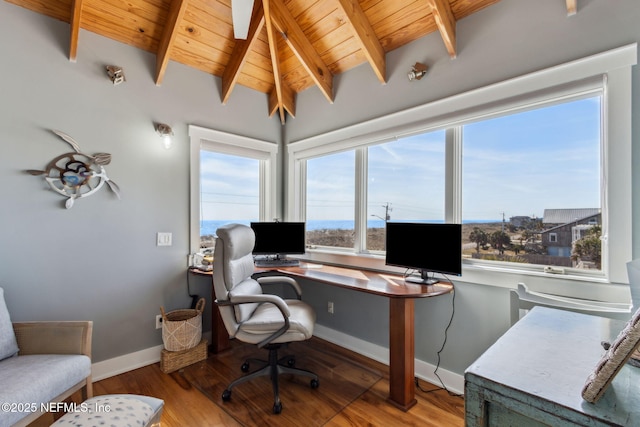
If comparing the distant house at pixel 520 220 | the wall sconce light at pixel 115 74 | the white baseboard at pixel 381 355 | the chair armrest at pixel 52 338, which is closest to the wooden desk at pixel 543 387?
the distant house at pixel 520 220

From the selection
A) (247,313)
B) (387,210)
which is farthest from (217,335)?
(387,210)

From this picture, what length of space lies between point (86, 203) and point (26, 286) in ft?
2.22

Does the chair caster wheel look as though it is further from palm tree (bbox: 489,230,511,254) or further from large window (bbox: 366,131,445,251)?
palm tree (bbox: 489,230,511,254)

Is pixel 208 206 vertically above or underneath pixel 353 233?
above

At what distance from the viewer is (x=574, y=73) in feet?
5.61

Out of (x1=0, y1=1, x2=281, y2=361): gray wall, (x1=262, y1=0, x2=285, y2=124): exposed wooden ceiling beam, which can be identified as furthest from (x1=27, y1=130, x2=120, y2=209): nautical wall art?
(x1=262, y1=0, x2=285, y2=124): exposed wooden ceiling beam

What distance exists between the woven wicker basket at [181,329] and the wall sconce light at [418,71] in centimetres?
272

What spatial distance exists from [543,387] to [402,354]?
1385mm

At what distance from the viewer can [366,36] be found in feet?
7.84

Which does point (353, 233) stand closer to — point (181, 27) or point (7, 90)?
point (181, 27)

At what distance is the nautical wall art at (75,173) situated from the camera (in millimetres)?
2143

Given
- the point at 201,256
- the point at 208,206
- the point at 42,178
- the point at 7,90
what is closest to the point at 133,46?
the point at 7,90

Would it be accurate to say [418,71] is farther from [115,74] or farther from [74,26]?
[74,26]

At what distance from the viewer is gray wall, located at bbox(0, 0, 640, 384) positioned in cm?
194
